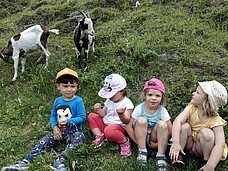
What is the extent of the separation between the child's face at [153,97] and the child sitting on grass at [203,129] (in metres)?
0.39

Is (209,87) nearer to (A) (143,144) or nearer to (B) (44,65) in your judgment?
(A) (143,144)

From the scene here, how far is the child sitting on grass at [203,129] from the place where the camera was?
3725 mm

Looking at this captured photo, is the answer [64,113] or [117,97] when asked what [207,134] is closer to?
[117,97]

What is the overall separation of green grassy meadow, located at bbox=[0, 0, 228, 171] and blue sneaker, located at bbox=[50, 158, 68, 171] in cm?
9

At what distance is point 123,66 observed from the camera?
635 cm

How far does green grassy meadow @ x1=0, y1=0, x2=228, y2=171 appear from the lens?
4.58m

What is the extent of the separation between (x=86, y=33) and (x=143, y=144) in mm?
3050

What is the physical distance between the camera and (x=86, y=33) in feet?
21.4

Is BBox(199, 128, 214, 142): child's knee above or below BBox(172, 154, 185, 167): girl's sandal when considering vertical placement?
above

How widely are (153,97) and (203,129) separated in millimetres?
761

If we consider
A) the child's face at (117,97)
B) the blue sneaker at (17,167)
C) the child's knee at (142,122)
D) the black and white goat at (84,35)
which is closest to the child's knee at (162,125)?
the child's knee at (142,122)

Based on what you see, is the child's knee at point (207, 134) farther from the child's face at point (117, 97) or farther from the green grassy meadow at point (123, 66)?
the child's face at point (117, 97)

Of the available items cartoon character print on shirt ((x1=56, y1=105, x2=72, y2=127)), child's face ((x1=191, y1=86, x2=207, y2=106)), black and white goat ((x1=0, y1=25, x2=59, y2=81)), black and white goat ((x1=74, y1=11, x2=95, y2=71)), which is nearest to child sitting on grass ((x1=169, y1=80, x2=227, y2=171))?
child's face ((x1=191, y1=86, x2=207, y2=106))

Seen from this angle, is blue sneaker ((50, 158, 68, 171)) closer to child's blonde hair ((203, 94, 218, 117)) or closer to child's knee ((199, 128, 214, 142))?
child's knee ((199, 128, 214, 142))
